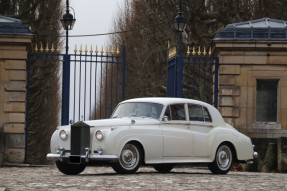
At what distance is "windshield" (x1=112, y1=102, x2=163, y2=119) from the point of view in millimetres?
16375

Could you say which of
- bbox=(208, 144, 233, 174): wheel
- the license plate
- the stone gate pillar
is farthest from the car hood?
the stone gate pillar

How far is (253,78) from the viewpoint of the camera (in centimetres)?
2127

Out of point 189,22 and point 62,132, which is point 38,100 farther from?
point 62,132

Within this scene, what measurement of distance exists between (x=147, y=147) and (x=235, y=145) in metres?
2.22

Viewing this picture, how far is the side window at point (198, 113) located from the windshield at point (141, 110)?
81cm

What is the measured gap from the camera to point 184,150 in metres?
16.5

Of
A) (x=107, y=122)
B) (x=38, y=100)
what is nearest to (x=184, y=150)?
(x=107, y=122)

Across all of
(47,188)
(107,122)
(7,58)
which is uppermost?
(7,58)

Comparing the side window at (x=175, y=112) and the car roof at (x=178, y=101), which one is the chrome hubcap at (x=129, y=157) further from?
the car roof at (x=178, y=101)

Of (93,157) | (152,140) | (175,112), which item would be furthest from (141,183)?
(175,112)

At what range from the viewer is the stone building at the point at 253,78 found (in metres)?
21.2

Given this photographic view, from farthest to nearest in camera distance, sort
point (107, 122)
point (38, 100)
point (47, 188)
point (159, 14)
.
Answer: point (38, 100) → point (159, 14) → point (107, 122) → point (47, 188)

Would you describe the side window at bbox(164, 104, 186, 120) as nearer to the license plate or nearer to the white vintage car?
the white vintage car

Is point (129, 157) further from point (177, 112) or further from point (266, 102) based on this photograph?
point (266, 102)
